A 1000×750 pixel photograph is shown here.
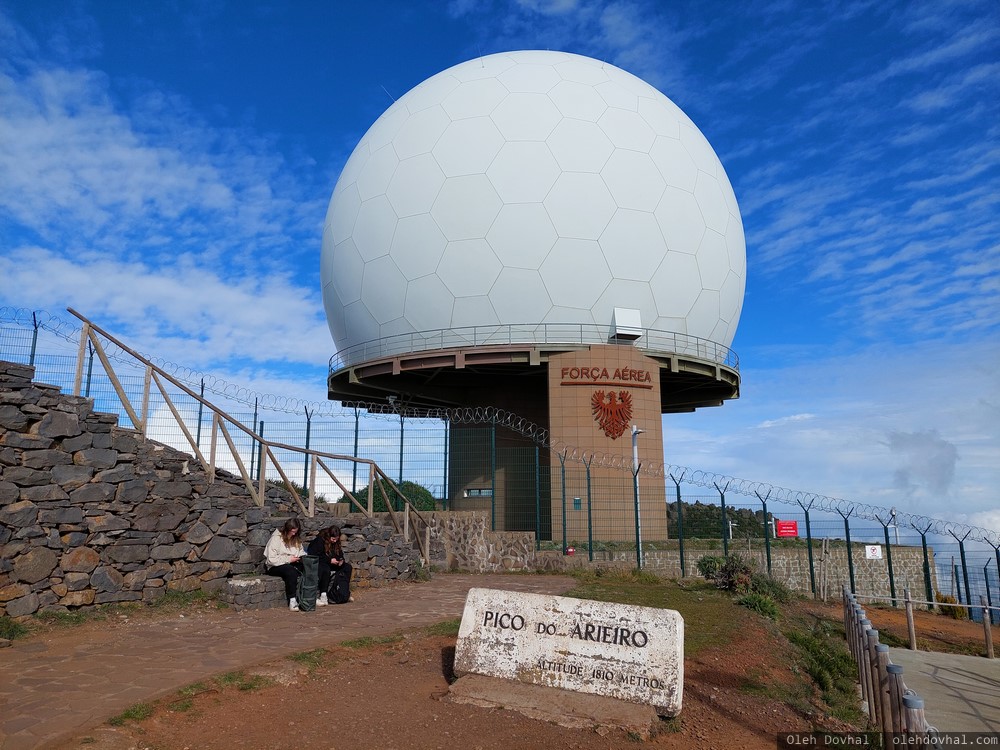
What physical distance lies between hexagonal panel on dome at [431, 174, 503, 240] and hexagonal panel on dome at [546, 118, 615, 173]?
6.86ft

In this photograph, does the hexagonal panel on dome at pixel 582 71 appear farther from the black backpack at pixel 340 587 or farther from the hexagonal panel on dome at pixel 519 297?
the black backpack at pixel 340 587

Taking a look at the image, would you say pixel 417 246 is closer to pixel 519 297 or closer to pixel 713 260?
pixel 519 297

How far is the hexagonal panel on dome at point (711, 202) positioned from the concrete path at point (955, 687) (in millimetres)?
13472

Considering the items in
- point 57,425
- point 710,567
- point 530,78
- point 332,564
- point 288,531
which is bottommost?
point 710,567

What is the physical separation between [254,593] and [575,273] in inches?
467

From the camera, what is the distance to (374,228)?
65.6ft

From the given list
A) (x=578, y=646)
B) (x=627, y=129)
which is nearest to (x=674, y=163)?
(x=627, y=129)

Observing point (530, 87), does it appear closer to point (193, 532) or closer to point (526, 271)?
point (526, 271)

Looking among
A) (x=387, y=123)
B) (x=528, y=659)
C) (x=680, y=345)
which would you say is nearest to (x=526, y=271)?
(x=680, y=345)

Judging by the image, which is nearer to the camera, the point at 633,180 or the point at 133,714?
the point at 133,714

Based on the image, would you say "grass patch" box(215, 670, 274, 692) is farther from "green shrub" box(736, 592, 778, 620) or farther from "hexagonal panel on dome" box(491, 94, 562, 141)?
"hexagonal panel on dome" box(491, 94, 562, 141)

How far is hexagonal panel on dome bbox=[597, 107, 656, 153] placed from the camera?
1947cm

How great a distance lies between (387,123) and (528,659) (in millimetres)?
19992

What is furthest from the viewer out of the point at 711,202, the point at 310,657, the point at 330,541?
the point at 711,202
